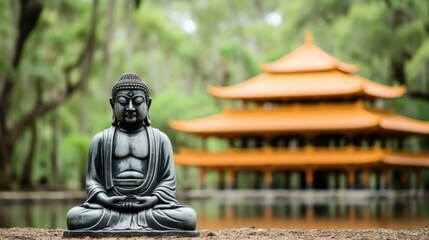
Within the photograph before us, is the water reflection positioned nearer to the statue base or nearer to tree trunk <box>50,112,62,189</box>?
the statue base

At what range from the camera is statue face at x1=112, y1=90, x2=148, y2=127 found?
1417 centimetres

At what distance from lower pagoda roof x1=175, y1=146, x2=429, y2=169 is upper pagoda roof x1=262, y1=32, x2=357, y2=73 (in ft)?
16.3

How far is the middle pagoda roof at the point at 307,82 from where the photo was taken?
1928 inches

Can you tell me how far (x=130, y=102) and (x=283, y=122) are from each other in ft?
116

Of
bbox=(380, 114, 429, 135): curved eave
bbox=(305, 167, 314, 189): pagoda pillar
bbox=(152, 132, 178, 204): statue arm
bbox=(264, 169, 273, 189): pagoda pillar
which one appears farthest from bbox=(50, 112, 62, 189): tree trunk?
bbox=(152, 132, 178, 204): statue arm

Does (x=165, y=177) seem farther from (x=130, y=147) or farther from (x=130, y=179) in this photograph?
(x=130, y=147)

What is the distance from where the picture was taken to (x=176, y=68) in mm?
81562

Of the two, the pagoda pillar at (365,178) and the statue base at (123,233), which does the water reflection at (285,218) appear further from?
the statue base at (123,233)

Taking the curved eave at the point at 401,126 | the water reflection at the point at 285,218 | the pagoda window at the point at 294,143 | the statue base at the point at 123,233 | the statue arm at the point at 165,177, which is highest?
the curved eave at the point at 401,126

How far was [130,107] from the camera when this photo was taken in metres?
14.1

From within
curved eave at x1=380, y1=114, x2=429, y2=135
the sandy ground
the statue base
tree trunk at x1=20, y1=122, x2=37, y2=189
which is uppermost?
curved eave at x1=380, y1=114, x2=429, y2=135

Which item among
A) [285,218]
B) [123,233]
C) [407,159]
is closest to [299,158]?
[407,159]

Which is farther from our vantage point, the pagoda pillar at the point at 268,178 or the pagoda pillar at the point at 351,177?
the pagoda pillar at the point at 268,178

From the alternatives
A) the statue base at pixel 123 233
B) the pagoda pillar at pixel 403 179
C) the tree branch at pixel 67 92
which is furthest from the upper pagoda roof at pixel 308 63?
the statue base at pixel 123 233
